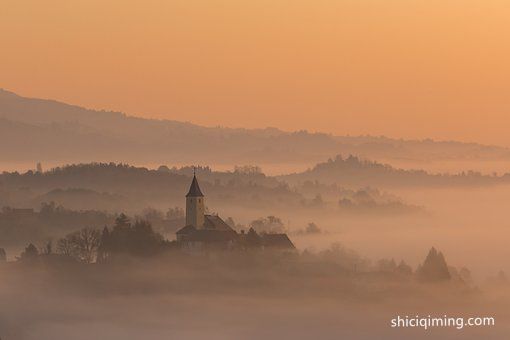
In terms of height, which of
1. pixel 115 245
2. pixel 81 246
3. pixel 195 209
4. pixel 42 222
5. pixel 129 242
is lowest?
pixel 115 245

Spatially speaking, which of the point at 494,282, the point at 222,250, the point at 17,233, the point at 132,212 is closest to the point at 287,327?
the point at 222,250

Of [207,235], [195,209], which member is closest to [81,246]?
[195,209]

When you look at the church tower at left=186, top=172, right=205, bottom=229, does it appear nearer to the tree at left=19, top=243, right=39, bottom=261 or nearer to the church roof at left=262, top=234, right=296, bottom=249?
the church roof at left=262, top=234, right=296, bottom=249

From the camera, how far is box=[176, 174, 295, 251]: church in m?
128

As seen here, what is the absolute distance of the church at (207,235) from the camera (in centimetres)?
12752

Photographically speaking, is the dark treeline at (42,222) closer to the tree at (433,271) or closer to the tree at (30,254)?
the tree at (30,254)

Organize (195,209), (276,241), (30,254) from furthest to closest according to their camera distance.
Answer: (30,254) → (276,241) → (195,209)

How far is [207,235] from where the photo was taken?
128375mm

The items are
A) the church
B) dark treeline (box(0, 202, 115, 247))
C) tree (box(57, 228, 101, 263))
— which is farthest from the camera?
dark treeline (box(0, 202, 115, 247))

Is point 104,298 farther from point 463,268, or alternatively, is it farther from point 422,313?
point 463,268

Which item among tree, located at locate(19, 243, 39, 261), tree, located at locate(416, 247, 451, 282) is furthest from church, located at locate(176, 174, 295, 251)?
tree, located at locate(19, 243, 39, 261)

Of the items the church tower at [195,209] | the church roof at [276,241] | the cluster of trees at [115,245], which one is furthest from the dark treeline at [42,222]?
the church roof at [276,241]

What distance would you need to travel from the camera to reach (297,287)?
A: 13075cm

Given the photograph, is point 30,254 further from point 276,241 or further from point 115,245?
point 276,241
